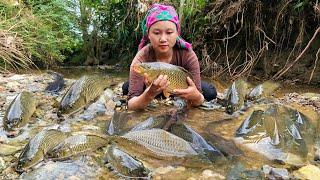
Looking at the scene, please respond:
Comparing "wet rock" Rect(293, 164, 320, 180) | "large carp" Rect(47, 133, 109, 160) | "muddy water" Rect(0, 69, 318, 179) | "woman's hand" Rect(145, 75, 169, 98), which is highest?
"woman's hand" Rect(145, 75, 169, 98)

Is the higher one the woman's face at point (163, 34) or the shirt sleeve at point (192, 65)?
the woman's face at point (163, 34)

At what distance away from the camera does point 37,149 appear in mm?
2762

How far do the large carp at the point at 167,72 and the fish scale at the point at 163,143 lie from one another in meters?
0.55

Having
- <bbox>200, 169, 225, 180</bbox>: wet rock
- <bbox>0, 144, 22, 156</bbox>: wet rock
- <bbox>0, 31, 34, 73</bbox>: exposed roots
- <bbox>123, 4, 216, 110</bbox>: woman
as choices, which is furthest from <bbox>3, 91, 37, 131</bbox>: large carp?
<bbox>0, 31, 34, 73</bbox>: exposed roots

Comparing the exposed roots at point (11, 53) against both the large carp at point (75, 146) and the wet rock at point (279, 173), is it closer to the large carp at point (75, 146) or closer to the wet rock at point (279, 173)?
the large carp at point (75, 146)

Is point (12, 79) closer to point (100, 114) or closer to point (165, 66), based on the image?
point (100, 114)

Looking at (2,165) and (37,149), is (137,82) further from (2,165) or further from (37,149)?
(2,165)

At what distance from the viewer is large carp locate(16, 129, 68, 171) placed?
267 centimetres

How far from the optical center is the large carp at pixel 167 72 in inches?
135

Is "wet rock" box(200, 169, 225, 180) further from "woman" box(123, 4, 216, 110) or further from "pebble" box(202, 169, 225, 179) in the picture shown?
"woman" box(123, 4, 216, 110)

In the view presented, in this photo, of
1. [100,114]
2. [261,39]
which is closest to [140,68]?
[100,114]

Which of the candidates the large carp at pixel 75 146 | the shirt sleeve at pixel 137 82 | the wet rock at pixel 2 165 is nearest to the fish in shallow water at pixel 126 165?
the large carp at pixel 75 146

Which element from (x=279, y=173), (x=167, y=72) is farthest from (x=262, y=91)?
(x=279, y=173)

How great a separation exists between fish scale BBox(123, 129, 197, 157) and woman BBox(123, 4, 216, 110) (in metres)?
0.57
